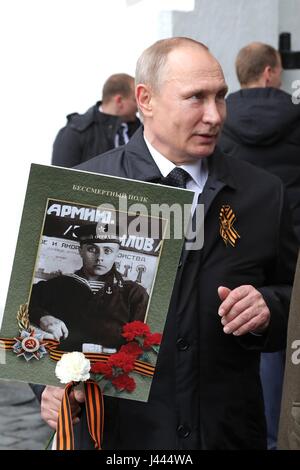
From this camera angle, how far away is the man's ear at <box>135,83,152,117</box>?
3582 mm

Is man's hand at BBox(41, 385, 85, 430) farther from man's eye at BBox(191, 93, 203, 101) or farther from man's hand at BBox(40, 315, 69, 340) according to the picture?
man's eye at BBox(191, 93, 203, 101)

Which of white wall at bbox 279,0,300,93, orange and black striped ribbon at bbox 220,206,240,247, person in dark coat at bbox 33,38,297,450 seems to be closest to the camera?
person in dark coat at bbox 33,38,297,450

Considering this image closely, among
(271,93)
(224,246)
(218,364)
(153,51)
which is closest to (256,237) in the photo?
(224,246)

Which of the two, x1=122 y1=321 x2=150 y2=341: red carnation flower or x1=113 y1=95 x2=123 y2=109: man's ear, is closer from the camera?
x1=122 y1=321 x2=150 y2=341: red carnation flower

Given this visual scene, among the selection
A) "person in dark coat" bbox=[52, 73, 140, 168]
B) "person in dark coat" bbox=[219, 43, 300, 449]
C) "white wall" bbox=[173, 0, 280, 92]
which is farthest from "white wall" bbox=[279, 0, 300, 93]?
"person in dark coat" bbox=[219, 43, 300, 449]

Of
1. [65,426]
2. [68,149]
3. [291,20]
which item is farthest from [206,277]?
[291,20]

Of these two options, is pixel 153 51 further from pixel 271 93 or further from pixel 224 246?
pixel 271 93

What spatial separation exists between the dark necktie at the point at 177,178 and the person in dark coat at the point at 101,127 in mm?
3714

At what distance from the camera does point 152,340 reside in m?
3.00

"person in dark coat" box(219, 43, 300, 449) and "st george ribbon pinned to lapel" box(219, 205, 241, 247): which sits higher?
"person in dark coat" box(219, 43, 300, 449)

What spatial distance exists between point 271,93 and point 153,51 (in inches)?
101

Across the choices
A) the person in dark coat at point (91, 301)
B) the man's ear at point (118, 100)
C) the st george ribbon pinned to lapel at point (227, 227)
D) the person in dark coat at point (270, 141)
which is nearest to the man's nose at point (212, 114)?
the st george ribbon pinned to lapel at point (227, 227)

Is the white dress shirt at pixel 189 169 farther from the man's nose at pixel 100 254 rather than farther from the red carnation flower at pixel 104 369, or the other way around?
the red carnation flower at pixel 104 369

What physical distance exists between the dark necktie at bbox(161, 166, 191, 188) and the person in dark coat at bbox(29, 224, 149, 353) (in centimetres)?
58
